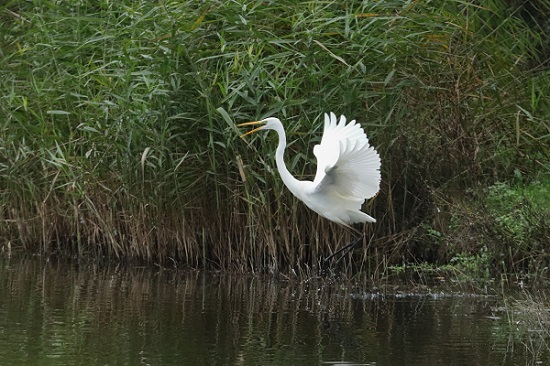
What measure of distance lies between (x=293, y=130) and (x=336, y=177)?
2.75ft

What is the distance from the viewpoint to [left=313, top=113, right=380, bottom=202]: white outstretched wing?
297 inches

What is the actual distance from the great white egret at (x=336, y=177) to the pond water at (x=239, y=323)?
62 cm

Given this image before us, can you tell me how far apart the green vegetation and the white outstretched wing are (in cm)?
64

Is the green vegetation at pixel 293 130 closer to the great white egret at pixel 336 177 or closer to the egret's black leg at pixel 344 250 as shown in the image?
the egret's black leg at pixel 344 250

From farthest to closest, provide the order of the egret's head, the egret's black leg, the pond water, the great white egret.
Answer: the egret's black leg < the egret's head < the great white egret < the pond water

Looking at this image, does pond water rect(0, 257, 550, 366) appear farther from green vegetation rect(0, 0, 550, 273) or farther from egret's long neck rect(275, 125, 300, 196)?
egret's long neck rect(275, 125, 300, 196)

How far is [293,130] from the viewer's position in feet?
28.3

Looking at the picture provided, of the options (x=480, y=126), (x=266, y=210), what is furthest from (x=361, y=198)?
(x=480, y=126)

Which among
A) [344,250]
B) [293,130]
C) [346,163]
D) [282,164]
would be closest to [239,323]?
[346,163]

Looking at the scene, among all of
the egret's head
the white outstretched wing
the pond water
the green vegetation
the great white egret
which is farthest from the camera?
the green vegetation

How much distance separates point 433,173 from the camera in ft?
29.7

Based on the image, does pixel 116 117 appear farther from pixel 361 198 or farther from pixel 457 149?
pixel 457 149

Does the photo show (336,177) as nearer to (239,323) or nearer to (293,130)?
(293,130)

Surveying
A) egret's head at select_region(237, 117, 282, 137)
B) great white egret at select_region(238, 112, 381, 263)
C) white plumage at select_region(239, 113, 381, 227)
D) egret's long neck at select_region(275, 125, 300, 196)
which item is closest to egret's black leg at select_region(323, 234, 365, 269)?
great white egret at select_region(238, 112, 381, 263)
